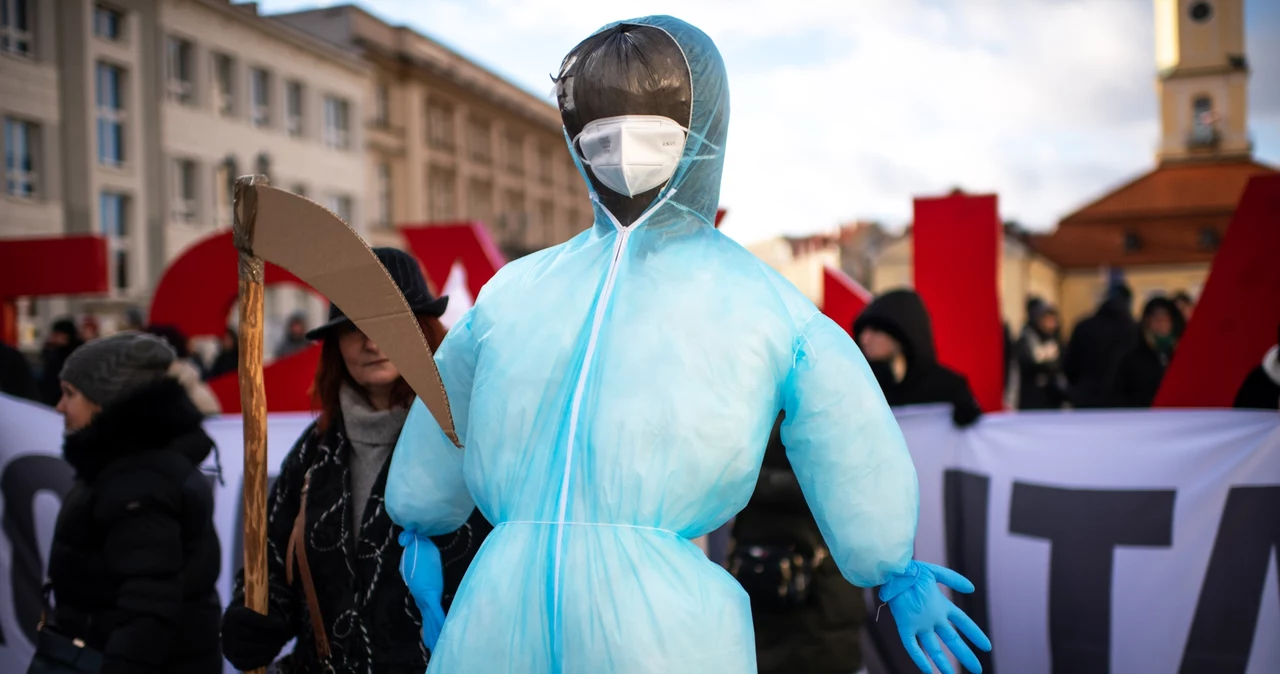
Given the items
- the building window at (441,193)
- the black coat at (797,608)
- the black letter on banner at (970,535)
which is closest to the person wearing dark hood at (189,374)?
the black coat at (797,608)

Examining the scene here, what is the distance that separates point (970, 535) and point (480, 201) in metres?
39.1

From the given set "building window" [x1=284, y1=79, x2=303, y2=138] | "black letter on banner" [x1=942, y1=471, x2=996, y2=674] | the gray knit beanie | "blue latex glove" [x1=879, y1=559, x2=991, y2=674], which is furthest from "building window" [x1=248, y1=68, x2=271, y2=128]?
"blue latex glove" [x1=879, y1=559, x2=991, y2=674]

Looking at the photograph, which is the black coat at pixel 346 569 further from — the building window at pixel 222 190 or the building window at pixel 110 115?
the building window at pixel 222 190

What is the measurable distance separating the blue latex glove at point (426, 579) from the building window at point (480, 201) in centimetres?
3930

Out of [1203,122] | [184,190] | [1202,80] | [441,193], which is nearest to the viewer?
[184,190]

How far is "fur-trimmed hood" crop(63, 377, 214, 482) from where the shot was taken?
3025mm

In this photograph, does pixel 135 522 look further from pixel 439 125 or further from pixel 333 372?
pixel 439 125

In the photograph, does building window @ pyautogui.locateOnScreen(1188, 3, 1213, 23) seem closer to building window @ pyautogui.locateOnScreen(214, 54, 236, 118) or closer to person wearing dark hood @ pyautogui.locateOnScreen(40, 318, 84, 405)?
building window @ pyautogui.locateOnScreen(214, 54, 236, 118)

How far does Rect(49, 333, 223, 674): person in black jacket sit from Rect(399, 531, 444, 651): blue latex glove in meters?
1.02

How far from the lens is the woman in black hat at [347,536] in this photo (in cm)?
258

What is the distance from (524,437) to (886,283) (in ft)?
170

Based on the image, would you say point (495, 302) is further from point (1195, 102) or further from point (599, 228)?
point (1195, 102)

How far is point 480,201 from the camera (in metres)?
42.4

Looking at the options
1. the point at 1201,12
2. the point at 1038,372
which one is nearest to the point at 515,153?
the point at 1038,372
